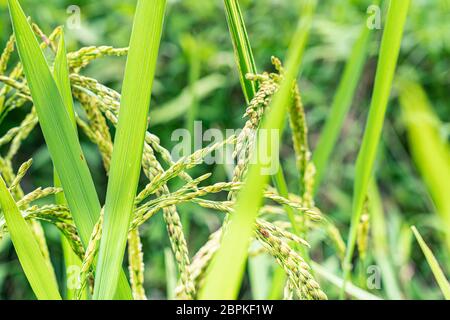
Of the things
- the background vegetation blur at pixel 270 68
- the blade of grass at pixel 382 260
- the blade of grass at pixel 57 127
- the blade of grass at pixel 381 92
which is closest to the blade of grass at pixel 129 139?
the blade of grass at pixel 57 127

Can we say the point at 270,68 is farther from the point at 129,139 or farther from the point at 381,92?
the point at 129,139

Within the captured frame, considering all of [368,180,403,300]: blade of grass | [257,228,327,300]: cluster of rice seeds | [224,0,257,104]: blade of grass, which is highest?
[224,0,257,104]: blade of grass

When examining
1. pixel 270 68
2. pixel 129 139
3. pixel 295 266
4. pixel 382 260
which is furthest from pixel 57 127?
pixel 270 68

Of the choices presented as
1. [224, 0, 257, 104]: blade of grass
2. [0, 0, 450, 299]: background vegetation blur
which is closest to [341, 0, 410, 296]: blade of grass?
[224, 0, 257, 104]: blade of grass

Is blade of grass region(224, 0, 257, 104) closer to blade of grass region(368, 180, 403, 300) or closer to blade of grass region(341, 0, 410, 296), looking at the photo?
blade of grass region(341, 0, 410, 296)

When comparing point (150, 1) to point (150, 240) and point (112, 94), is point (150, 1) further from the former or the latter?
point (150, 240)

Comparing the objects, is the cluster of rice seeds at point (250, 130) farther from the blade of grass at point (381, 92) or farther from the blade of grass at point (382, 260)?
the blade of grass at point (382, 260)
